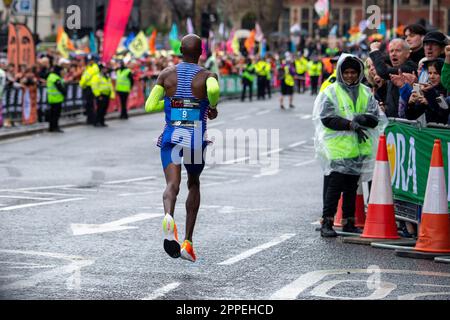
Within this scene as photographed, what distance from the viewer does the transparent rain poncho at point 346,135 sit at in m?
12.7

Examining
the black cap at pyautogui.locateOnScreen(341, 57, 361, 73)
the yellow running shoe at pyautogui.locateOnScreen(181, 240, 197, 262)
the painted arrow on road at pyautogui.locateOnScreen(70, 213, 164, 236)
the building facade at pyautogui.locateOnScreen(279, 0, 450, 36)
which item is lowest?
the painted arrow on road at pyautogui.locateOnScreen(70, 213, 164, 236)

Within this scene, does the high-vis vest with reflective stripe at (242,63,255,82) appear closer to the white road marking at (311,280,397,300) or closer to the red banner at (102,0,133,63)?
the red banner at (102,0,133,63)

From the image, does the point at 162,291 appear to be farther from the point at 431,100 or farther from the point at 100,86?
the point at 100,86

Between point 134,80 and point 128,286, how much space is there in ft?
107

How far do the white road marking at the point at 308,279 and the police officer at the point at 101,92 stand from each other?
2368 centimetres

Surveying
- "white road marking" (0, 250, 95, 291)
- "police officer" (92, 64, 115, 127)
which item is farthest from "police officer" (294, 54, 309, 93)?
"white road marking" (0, 250, 95, 291)

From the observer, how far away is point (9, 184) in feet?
59.9

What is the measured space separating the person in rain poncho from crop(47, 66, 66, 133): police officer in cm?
1854

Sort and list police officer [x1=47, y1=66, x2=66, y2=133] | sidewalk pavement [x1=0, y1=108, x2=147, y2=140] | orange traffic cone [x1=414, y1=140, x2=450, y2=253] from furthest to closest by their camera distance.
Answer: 1. police officer [x1=47, y1=66, x2=66, y2=133]
2. sidewalk pavement [x1=0, y1=108, x2=147, y2=140]
3. orange traffic cone [x1=414, y1=140, x2=450, y2=253]

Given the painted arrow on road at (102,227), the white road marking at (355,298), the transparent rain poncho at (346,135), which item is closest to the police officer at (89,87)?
the painted arrow on road at (102,227)

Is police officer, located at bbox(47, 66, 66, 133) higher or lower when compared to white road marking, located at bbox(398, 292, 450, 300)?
higher

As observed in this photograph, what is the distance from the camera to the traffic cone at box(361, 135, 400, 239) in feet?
40.6

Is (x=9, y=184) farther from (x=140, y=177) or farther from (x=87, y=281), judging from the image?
(x=87, y=281)

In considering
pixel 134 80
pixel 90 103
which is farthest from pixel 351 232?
pixel 134 80
